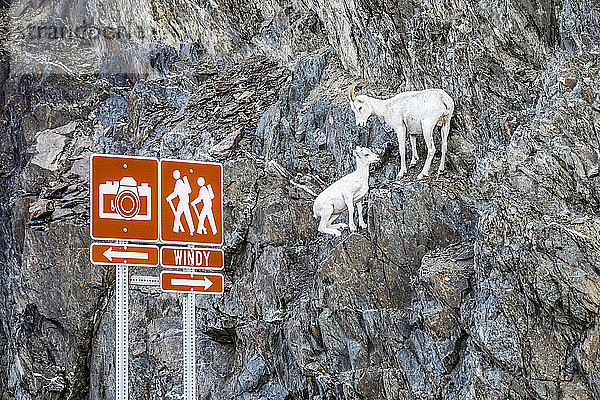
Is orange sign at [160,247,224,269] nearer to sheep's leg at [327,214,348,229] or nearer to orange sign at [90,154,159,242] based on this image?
orange sign at [90,154,159,242]

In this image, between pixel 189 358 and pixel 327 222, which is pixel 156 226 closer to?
pixel 189 358

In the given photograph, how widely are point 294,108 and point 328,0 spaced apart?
1.98m

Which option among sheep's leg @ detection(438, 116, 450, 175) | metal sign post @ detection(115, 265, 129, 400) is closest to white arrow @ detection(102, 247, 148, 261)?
metal sign post @ detection(115, 265, 129, 400)

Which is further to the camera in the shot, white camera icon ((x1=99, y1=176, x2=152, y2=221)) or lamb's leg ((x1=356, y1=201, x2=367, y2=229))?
lamb's leg ((x1=356, y1=201, x2=367, y2=229))

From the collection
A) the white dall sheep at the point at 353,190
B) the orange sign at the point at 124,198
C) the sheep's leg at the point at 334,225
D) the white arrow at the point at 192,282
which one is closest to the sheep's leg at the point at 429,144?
the white dall sheep at the point at 353,190

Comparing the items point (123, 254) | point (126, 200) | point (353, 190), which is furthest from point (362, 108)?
point (123, 254)

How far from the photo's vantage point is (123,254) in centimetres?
730

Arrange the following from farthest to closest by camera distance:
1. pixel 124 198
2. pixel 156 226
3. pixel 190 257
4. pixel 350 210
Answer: pixel 350 210
pixel 190 257
pixel 156 226
pixel 124 198

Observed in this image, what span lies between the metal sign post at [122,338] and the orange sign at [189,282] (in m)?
0.33

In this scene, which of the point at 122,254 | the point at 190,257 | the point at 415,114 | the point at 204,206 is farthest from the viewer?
the point at 415,114

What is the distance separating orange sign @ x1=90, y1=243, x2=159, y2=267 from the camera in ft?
23.6

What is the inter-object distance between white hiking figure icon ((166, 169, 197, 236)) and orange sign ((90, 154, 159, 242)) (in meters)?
0.16

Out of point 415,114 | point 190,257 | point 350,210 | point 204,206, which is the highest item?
point 415,114

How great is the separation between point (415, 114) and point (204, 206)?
5298mm
